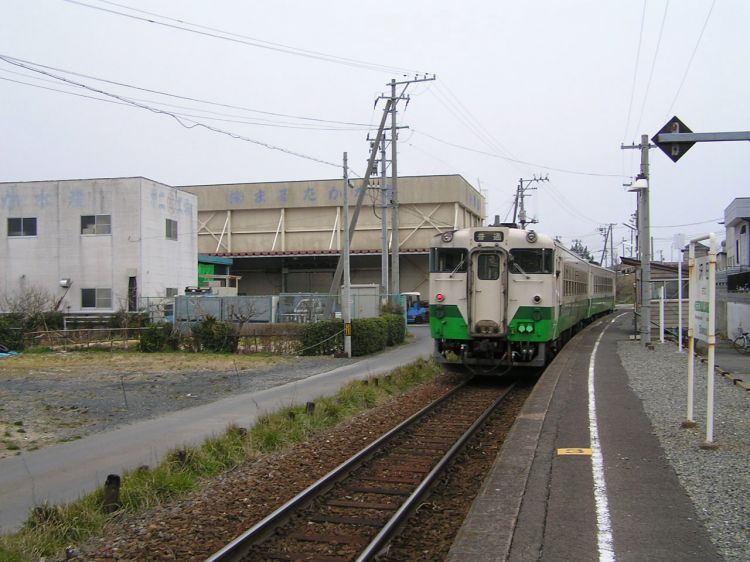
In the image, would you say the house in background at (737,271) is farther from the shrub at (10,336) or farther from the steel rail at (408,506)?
the shrub at (10,336)

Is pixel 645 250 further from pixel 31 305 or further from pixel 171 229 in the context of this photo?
pixel 31 305

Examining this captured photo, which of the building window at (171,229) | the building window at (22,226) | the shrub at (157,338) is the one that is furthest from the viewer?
the building window at (171,229)

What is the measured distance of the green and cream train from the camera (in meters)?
14.0

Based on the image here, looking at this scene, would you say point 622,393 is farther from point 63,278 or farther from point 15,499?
point 63,278

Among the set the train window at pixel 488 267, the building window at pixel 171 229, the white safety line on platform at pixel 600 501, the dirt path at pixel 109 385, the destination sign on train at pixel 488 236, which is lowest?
the dirt path at pixel 109 385

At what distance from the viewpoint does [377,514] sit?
636cm

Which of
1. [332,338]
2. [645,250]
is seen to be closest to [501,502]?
[645,250]

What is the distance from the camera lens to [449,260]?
570 inches

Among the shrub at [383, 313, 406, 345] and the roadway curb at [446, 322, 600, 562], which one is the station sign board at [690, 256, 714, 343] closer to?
the roadway curb at [446, 322, 600, 562]

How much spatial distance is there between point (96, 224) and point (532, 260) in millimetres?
25924

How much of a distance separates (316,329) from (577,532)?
18137mm

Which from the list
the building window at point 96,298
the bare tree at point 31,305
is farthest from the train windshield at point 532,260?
the building window at point 96,298

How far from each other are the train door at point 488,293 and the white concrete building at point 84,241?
74.1 ft

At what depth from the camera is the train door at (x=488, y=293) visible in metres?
14.0
